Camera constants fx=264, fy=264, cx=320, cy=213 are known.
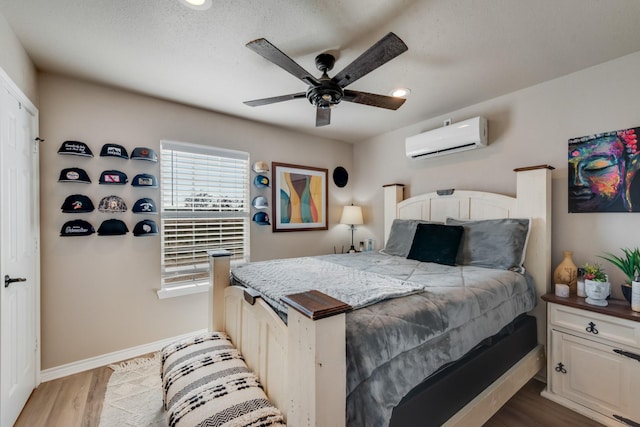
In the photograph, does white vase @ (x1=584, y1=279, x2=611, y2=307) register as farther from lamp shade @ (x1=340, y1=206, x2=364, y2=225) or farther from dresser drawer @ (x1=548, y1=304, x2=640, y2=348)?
lamp shade @ (x1=340, y1=206, x2=364, y2=225)

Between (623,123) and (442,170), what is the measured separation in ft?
4.67

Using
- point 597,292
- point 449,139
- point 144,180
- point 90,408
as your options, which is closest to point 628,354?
point 597,292

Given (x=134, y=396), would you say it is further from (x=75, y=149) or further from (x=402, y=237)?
(x=402, y=237)

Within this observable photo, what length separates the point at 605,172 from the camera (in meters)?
2.02

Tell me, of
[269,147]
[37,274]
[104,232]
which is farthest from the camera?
[269,147]

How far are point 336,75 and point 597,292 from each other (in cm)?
230

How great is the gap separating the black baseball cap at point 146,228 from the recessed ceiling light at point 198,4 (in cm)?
189

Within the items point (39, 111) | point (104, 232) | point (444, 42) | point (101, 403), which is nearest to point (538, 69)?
point (444, 42)

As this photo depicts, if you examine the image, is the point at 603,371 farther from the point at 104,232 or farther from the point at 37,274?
the point at 37,274

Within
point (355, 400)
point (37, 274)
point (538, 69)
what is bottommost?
point (355, 400)

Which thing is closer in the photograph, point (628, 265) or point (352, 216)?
point (628, 265)

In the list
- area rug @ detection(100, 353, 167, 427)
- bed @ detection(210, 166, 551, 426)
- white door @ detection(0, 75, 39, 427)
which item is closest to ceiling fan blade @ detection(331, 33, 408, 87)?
bed @ detection(210, 166, 551, 426)

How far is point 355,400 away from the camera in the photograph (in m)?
1.03

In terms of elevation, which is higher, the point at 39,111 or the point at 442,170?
the point at 39,111
